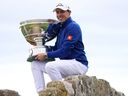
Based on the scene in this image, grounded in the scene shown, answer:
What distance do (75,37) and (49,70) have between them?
1.01 metres

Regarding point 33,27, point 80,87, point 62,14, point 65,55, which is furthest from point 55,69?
point 33,27

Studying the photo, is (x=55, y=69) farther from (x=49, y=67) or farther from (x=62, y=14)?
(x=62, y=14)

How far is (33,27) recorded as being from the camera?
53.3 ft

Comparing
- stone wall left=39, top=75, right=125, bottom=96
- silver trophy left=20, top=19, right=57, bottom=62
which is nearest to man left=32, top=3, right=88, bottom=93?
stone wall left=39, top=75, right=125, bottom=96

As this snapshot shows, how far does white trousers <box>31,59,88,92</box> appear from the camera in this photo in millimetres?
15281

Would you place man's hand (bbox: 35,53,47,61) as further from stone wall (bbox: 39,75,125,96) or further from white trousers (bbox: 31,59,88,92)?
stone wall (bbox: 39,75,125,96)

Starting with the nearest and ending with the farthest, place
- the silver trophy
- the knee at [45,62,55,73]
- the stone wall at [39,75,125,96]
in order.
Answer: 1. the stone wall at [39,75,125,96]
2. the knee at [45,62,55,73]
3. the silver trophy

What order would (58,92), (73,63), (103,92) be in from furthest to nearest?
(103,92) < (73,63) < (58,92)

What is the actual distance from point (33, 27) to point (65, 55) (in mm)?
1248

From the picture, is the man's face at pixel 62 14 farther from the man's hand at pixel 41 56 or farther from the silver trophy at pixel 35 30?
the man's hand at pixel 41 56

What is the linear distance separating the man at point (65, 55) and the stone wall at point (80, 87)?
0.91ft

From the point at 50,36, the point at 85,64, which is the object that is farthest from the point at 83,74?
the point at 50,36

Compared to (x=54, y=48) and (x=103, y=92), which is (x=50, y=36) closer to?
(x=54, y=48)

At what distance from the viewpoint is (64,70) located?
15.5 m
